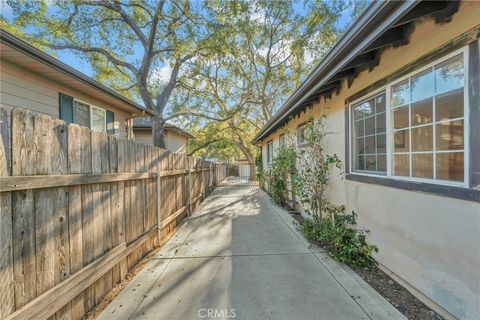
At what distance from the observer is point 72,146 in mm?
2098

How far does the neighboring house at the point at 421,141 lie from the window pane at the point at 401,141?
0.5 inches

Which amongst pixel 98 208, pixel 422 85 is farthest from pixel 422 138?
pixel 98 208

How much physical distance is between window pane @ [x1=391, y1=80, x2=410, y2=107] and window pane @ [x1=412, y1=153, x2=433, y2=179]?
72 cm

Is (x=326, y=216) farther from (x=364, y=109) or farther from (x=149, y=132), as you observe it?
(x=149, y=132)

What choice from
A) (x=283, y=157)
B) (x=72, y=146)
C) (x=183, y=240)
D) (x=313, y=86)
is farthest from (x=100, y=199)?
(x=283, y=157)

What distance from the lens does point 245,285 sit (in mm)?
2746

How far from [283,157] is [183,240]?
3891mm

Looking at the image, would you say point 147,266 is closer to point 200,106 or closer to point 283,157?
point 283,157

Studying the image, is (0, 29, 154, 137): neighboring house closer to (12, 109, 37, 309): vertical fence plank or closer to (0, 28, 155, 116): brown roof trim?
(0, 28, 155, 116): brown roof trim

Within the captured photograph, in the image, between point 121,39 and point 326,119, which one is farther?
point 121,39

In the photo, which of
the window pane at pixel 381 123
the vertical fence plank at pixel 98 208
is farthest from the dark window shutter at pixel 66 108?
the window pane at pixel 381 123

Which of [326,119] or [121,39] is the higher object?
[121,39]

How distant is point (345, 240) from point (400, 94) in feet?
7.67

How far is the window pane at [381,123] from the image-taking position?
3.07m
